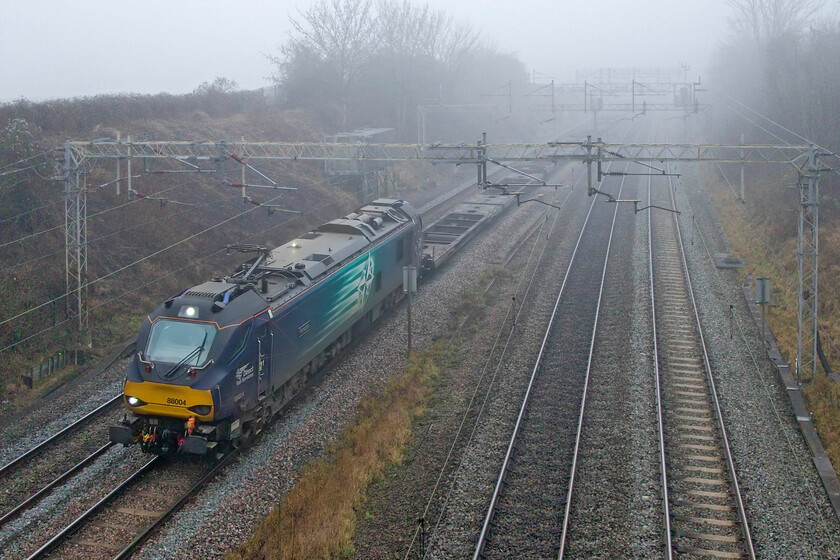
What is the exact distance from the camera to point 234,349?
496 inches

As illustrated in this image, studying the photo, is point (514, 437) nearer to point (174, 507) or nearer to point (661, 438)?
point (661, 438)

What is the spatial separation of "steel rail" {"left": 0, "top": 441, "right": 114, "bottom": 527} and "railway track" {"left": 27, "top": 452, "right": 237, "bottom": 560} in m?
1.13

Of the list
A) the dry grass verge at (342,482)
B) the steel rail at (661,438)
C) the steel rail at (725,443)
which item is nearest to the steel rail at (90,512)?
the dry grass verge at (342,482)

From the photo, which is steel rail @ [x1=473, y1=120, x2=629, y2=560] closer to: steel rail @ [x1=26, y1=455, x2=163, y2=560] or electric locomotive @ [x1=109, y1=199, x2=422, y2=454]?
electric locomotive @ [x1=109, y1=199, x2=422, y2=454]

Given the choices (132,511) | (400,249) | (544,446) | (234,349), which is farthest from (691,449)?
(400,249)

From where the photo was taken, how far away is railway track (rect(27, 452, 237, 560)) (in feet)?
34.2

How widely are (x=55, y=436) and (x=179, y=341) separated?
3.60 metres

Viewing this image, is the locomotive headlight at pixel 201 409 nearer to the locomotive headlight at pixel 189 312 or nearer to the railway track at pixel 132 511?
the railway track at pixel 132 511

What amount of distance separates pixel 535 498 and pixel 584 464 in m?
1.52

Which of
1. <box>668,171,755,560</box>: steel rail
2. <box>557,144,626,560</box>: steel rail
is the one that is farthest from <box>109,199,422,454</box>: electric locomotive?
<box>668,171,755,560</box>: steel rail

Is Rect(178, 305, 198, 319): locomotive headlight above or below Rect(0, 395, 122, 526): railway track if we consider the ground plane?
above

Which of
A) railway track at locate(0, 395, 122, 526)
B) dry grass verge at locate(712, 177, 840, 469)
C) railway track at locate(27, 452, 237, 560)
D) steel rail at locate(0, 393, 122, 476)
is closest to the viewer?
railway track at locate(27, 452, 237, 560)

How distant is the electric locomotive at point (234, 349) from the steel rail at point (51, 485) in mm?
1165

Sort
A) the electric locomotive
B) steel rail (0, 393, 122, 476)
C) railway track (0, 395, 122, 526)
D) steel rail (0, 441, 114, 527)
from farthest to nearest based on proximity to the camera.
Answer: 1. steel rail (0, 393, 122, 476)
2. the electric locomotive
3. railway track (0, 395, 122, 526)
4. steel rail (0, 441, 114, 527)
